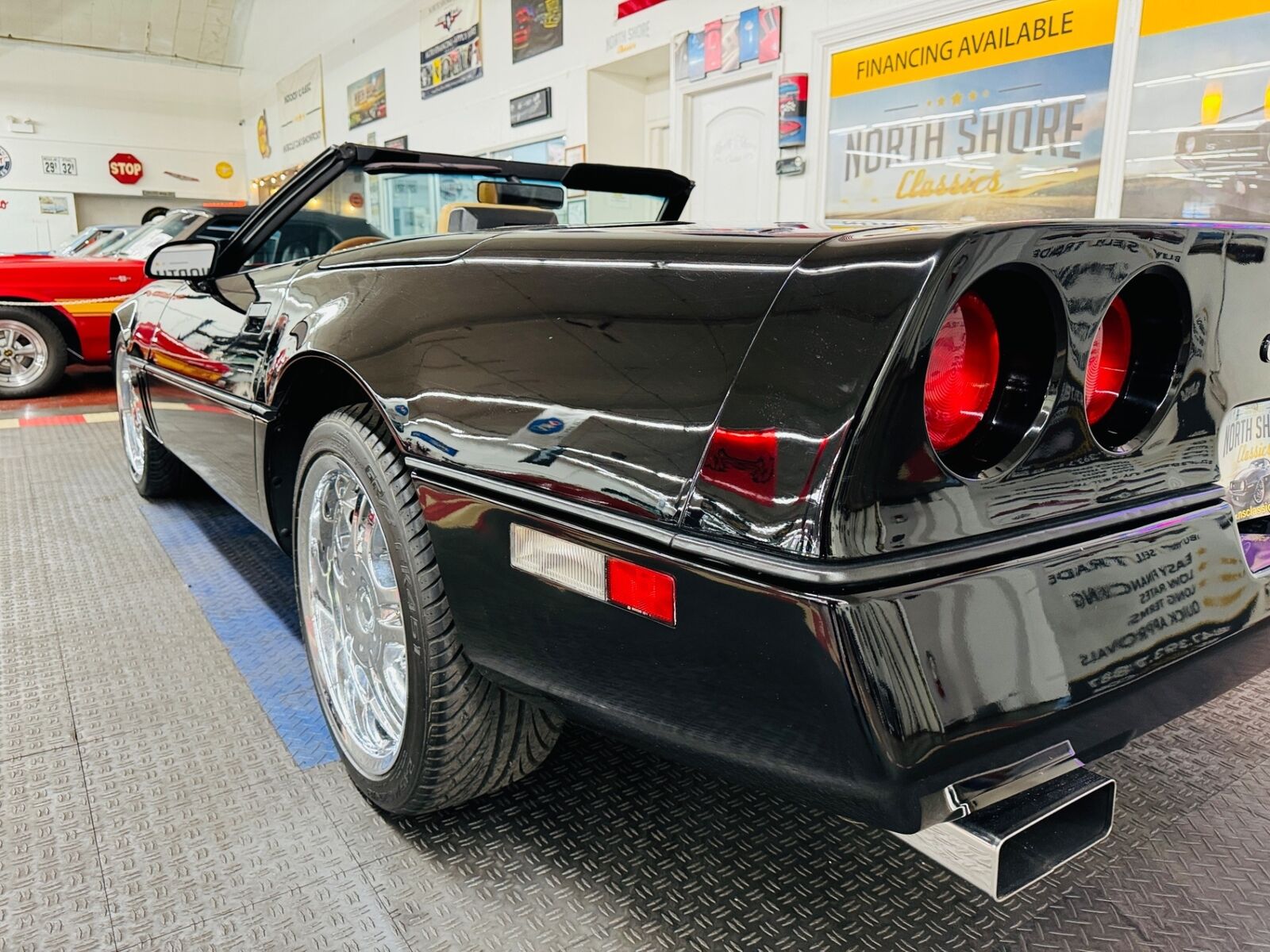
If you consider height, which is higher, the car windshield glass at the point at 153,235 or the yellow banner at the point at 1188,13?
the yellow banner at the point at 1188,13

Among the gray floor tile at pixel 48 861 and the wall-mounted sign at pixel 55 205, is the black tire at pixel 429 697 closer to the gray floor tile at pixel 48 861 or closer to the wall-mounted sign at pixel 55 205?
the gray floor tile at pixel 48 861

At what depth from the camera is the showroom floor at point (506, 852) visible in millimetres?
1093

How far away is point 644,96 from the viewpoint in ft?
23.1

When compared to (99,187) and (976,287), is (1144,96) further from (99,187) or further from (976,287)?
(99,187)

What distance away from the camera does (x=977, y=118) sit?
4.11m

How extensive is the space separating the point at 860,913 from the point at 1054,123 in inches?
150

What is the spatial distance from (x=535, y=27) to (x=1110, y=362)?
7842 mm

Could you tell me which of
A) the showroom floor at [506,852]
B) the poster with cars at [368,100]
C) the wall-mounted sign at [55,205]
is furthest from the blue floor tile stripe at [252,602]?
the wall-mounted sign at [55,205]

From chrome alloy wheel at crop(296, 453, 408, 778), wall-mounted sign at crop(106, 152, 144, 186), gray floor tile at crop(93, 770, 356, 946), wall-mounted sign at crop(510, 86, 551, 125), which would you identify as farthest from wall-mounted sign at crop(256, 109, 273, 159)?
gray floor tile at crop(93, 770, 356, 946)

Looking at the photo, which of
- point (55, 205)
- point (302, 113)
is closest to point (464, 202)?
point (302, 113)

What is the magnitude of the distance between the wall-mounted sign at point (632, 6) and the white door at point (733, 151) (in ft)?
2.76

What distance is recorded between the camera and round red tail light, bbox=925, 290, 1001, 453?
0.80 m

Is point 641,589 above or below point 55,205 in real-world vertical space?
below

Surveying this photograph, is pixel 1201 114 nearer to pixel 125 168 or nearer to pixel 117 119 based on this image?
pixel 125 168
